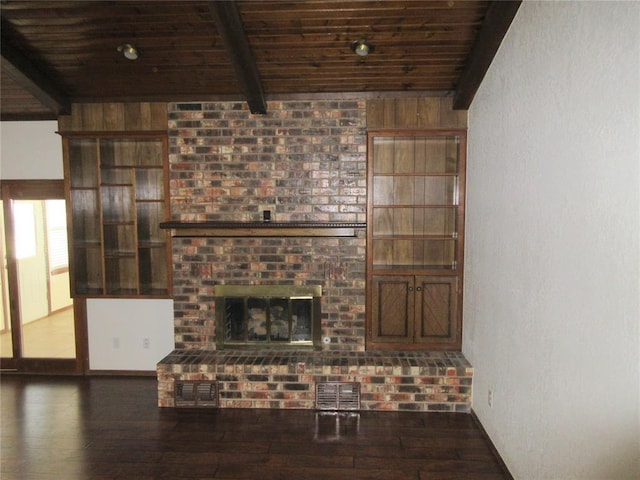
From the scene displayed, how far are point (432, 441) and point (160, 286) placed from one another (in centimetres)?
294

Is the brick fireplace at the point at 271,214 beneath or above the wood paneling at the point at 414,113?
beneath

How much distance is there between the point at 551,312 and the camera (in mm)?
1948

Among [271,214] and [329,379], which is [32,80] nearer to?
[271,214]

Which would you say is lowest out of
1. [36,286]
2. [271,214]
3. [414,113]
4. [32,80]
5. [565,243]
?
[36,286]

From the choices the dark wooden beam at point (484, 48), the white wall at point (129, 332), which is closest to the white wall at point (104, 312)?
the white wall at point (129, 332)

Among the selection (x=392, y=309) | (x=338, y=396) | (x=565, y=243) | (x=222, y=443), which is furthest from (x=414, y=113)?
(x=222, y=443)

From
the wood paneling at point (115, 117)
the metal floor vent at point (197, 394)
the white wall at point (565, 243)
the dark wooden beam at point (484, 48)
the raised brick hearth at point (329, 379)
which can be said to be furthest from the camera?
the wood paneling at point (115, 117)

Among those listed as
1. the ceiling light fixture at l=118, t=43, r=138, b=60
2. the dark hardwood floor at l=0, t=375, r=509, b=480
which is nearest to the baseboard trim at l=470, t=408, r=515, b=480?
the dark hardwood floor at l=0, t=375, r=509, b=480

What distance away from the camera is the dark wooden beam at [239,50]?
250 cm

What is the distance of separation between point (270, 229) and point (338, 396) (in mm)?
1556

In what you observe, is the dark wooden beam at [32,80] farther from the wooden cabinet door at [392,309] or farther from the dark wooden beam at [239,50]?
the wooden cabinet door at [392,309]

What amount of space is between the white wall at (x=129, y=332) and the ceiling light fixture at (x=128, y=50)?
88.2 inches

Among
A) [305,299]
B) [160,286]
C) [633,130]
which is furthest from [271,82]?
[633,130]

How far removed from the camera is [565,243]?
5.94ft
